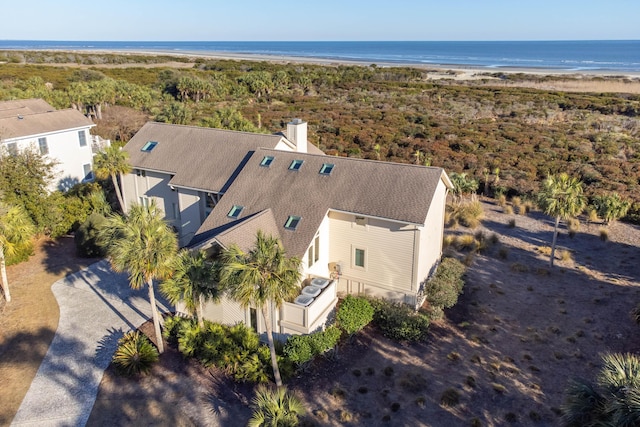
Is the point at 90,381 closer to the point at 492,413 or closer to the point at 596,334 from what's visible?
the point at 492,413

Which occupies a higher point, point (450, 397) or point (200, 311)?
point (200, 311)

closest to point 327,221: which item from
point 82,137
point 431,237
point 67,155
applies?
point 431,237

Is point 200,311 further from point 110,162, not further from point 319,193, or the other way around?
point 110,162

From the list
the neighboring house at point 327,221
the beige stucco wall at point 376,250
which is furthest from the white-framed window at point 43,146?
the beige stucco wall at point 376,250

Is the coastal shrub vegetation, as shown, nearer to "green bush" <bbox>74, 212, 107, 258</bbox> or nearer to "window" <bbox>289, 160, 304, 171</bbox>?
"green bush" <bbox>74, 212, 107, 258</bbox>

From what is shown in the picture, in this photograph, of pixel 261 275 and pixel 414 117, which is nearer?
pixel 261 275

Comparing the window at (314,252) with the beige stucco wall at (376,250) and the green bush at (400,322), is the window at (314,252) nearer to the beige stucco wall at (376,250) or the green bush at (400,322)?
the beige stucco wall at (376,250)

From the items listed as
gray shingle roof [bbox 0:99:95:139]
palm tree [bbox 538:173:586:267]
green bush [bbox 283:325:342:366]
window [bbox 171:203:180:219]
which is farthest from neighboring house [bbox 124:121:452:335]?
gray shingle roof [bbox 0:99:95:139]
